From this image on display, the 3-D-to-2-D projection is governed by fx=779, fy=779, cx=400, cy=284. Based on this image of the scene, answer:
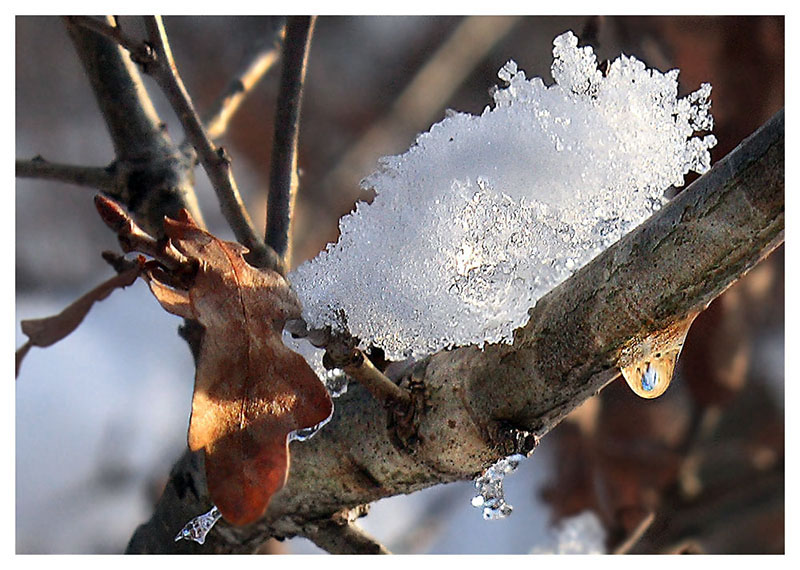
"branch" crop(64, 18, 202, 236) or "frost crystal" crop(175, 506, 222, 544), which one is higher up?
"branch" crop(64, 18, 202, 236)

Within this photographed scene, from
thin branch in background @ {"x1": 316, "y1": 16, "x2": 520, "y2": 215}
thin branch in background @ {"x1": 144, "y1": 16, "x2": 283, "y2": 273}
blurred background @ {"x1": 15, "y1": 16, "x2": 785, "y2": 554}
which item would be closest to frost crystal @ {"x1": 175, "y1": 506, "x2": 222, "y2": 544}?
thin branch in background @ {"x1": 144, "y1": 16, "x2": 283, "y2": 273}

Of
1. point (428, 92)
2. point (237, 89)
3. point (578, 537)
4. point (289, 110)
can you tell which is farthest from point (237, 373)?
point (428, 92)

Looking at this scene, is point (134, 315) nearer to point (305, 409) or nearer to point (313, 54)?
point (313, 54)

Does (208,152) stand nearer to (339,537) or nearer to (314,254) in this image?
(339,537)

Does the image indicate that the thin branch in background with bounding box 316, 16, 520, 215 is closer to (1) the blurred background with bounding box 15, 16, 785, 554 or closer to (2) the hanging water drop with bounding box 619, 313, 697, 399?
(1) the blurred background with bounding box 15, 16, 785, 554

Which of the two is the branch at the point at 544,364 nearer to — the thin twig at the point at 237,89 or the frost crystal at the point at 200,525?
the frost crystal at the point at 200,525

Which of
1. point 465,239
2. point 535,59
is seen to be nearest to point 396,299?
point 465,239

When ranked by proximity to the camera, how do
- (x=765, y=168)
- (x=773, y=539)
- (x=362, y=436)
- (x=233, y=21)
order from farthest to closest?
1. (x=233, y=21)
2. (x=773, y=539)
3. (x=362, y=436)
4. (x=765, y=168)
